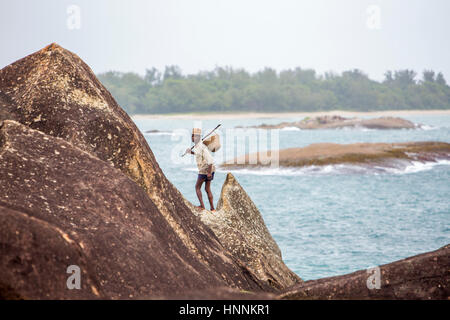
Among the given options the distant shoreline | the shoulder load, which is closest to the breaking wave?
the shoulder load

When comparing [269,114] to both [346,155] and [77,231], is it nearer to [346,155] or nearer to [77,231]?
[346,155]

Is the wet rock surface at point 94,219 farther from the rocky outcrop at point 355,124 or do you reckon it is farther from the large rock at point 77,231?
the rocky outcrop at point 355,124

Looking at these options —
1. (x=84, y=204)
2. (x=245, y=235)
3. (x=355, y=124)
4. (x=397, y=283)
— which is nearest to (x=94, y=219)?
Answer: (x=84, y=204)

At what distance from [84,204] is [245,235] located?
4.66m

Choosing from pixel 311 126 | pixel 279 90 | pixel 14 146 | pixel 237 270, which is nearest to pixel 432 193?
pixel 237 270

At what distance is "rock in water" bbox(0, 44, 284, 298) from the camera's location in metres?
3.96

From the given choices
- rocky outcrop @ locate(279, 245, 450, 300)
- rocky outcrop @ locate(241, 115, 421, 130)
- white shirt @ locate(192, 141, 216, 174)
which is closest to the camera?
rocky outcrop @ locate(279, 245, 450, 300)

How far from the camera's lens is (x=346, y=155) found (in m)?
41.9

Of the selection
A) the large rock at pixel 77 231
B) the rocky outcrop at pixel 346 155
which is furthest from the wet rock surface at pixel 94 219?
the rocky outcrop at pixel 346 155

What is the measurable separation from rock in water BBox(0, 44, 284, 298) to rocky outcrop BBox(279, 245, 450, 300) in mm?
A: 1106

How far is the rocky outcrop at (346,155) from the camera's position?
41.4m

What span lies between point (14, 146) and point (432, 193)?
37.0 meters

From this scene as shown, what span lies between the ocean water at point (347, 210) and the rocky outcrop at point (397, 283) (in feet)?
48.5

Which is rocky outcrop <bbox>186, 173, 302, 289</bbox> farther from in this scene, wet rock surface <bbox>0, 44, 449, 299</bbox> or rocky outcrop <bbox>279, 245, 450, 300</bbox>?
rocky outcrop <bbox>279, 245, 450, 300</bbox>
